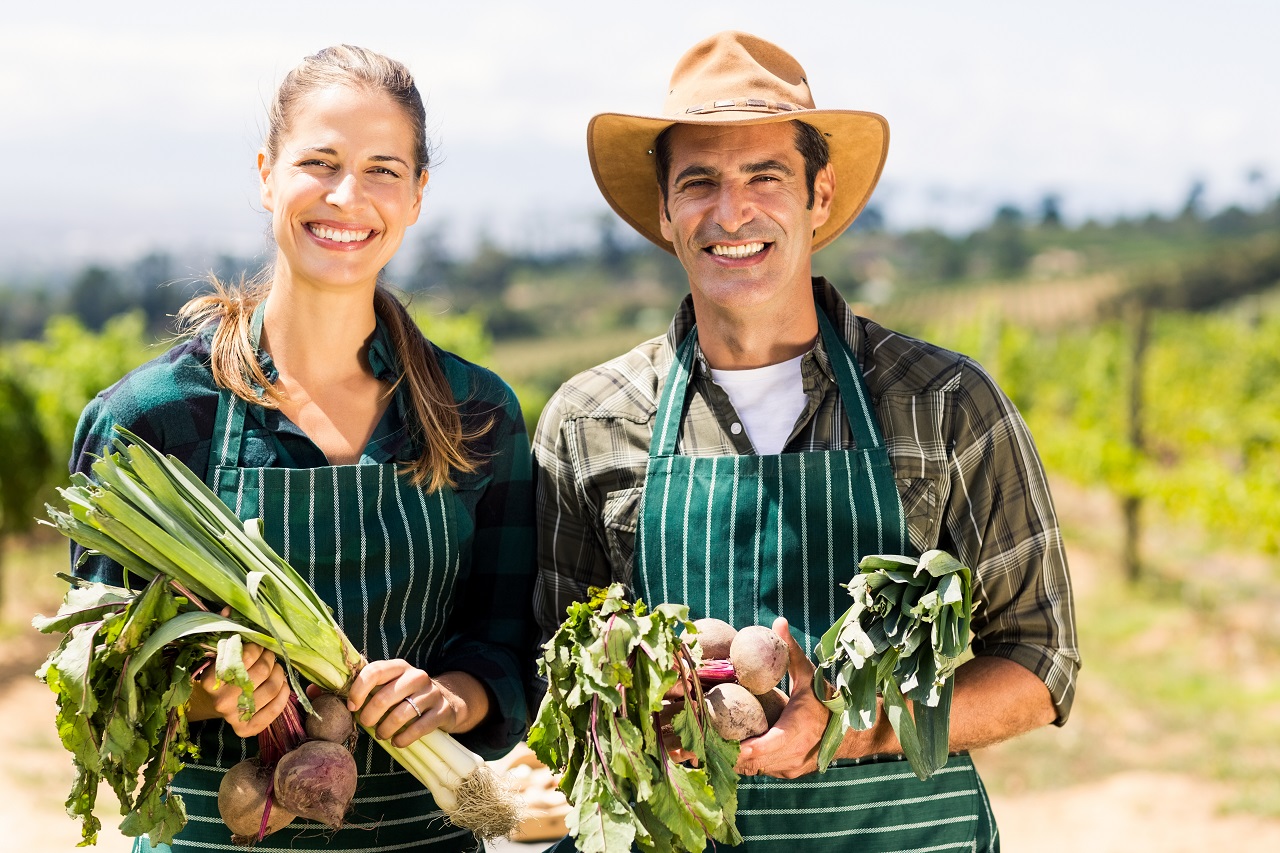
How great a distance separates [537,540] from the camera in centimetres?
259

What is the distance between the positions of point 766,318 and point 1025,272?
59.7 metres

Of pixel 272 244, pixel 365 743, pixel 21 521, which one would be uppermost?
pixel 272 244

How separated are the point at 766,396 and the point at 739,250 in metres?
0.33

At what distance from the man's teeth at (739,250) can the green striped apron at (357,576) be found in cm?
76

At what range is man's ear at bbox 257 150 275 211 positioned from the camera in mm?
2352

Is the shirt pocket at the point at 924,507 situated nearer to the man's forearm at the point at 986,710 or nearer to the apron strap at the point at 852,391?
the apron strap at the point at 852,391

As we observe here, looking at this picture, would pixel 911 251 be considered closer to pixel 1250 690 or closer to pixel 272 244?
pixel 1250 690

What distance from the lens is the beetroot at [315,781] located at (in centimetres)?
200

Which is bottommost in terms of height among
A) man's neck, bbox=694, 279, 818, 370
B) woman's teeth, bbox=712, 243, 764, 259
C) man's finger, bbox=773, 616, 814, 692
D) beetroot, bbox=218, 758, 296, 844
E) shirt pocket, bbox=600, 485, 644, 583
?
beetroot, bbox=218, 758, 296, 844

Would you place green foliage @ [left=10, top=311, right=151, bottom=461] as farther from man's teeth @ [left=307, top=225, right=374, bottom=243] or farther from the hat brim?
man's teeth @ [left=307, top=225, right=374, bottom=243]

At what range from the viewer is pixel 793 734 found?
2061 mm

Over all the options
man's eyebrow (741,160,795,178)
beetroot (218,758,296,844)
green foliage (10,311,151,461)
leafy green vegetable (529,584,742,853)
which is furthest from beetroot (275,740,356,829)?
green foliage (10,311,151,461)

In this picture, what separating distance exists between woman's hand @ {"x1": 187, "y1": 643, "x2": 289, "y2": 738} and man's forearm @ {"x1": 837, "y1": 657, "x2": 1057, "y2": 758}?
104 centimetres

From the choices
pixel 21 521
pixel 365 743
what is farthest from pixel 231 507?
pixel 21 521
